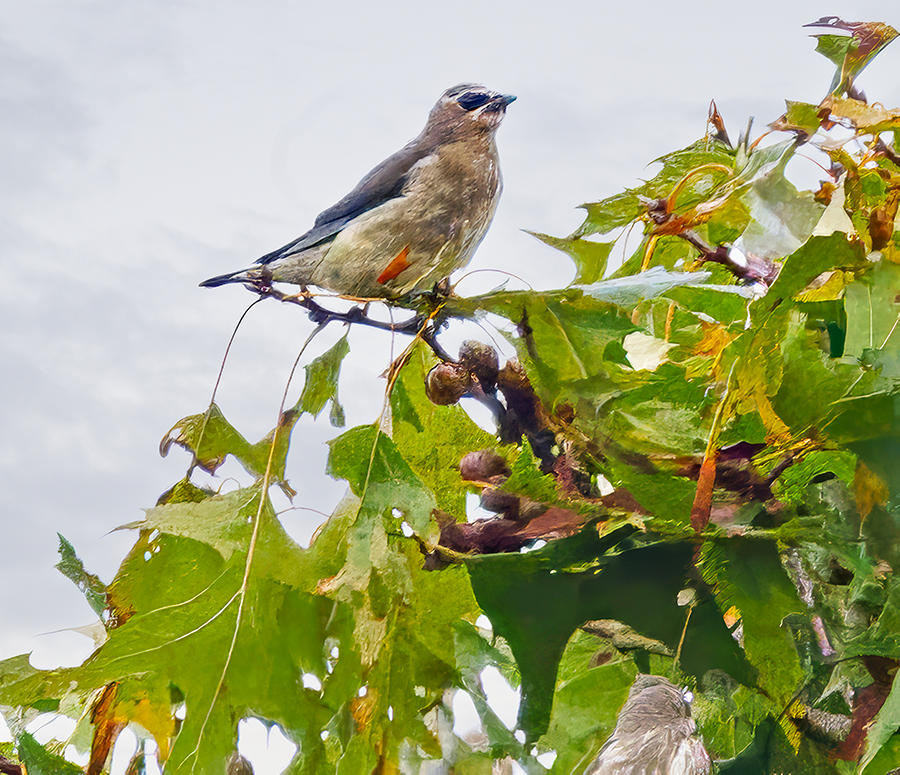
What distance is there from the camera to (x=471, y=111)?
47cm

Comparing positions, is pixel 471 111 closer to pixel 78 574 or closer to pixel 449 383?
pixel 449 383

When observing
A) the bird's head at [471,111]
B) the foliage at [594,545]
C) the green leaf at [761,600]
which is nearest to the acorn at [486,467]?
the foliage at [594,545]

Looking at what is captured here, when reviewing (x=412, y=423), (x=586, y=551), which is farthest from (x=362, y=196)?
(x=586, y=551)

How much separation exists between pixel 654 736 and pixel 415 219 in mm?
301

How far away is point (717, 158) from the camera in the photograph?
466 millimetres

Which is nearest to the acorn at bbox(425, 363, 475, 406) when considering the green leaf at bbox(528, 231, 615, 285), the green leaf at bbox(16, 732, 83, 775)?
the green leaf at bbox(528, 231, 615, 285)

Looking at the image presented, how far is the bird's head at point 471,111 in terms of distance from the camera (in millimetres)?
465

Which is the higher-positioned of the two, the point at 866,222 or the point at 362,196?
the point at 362,196

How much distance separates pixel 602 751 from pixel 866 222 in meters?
0.28

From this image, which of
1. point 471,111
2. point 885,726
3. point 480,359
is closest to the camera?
point 885,726

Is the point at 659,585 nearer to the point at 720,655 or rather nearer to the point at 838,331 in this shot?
the point at 720,655

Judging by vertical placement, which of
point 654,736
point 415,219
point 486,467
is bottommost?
point 654,736

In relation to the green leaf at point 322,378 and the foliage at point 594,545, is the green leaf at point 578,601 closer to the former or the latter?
the foliage at point 594,545

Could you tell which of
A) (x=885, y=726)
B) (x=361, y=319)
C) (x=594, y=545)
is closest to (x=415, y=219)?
(x=361, y=319)
